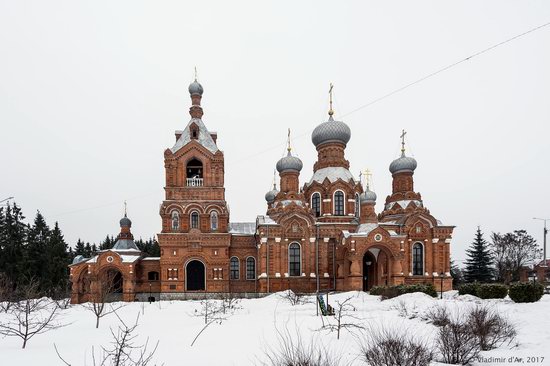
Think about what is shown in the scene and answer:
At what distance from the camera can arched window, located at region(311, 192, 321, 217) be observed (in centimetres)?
3741

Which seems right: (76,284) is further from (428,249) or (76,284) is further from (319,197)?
(428,249)

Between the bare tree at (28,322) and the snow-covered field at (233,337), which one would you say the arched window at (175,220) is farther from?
the snow-covered field at (233,337)

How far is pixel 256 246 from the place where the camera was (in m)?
34.6

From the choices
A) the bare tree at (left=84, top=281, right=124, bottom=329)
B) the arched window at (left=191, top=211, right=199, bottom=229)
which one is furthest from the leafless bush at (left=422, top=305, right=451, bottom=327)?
the arched window at (left=191, top=211, right=199, bottom=229)

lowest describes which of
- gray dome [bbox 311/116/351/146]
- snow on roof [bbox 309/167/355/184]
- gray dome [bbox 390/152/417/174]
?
snow on roof [bbox 309/167/355/184]

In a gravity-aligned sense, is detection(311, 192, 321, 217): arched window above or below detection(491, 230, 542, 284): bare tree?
above

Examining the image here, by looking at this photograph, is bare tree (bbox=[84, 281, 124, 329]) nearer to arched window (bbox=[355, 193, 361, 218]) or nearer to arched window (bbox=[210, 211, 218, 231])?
arched window (bbox=[210, 211, 218, 231])

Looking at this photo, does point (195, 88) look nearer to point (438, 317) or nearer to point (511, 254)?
point (438, 317)

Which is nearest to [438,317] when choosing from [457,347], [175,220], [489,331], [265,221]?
[489,331]

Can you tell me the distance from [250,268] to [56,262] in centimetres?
2565

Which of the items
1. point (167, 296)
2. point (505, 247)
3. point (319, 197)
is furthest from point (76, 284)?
point (505, 247)

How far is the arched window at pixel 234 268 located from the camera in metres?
34.2

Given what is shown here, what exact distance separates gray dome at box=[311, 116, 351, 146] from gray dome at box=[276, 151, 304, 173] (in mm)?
3682

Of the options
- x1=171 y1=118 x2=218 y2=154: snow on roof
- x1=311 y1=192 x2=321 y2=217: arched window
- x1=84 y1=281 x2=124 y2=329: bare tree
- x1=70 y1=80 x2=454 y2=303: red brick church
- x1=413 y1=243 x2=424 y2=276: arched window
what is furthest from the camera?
x1=311 y1=192 x2=321 y2=217: arched window
